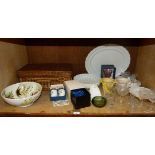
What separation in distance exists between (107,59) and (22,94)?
0.53 metres

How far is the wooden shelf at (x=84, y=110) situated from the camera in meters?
0.69

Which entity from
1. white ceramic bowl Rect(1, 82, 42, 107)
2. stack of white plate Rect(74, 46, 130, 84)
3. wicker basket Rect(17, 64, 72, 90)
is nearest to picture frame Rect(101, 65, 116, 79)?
stack of white plate Rect(74, 46, 130, 84)

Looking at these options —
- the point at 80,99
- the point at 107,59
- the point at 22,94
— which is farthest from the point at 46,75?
the point at 107,59

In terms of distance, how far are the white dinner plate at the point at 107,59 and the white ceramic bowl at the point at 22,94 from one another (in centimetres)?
34

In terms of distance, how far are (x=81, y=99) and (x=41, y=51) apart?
1.61 feet

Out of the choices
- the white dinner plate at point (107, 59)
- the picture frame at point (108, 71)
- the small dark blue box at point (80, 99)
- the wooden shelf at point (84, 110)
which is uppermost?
the white dinner plate at point (107, 59)

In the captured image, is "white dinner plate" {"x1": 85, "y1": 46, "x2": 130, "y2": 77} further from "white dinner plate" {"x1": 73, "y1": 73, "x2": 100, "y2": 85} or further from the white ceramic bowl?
the white ceramic bowl

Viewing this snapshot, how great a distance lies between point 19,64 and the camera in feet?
3.14

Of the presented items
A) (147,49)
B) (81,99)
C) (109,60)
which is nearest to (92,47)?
(109,60)

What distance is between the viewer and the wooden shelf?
695 millimetres

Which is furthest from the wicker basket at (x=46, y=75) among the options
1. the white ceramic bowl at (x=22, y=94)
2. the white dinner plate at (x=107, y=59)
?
the white dinner plate at (x=107, y=59)

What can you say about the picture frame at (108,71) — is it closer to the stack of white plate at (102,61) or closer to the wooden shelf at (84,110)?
the stack of white plate at (102,61)

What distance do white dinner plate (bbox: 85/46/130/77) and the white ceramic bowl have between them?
1.12 feet
